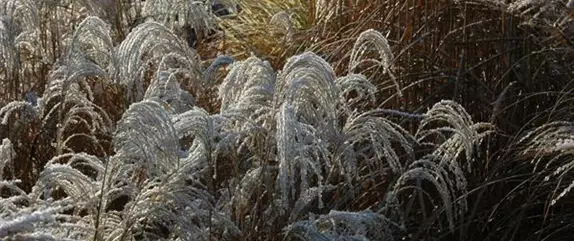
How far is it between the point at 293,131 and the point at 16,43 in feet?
5.64

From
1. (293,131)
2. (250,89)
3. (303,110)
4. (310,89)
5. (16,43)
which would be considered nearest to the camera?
(293,131)

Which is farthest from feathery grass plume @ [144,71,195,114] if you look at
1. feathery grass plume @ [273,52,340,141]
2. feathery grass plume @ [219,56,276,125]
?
feathery grass plume @ [273,52,340,141]

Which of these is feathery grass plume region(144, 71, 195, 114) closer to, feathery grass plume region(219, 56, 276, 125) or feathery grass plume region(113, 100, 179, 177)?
feathery grass plume region(219, 56, 276, 125)

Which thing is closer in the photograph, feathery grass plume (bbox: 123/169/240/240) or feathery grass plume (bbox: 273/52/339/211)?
feathery grass plume (bbox: 273/52/339/211)

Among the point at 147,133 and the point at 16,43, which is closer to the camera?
the point at 147,133

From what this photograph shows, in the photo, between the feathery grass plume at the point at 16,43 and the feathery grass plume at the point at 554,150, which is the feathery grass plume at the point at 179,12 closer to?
the feathery grass plume at the point at 16,43

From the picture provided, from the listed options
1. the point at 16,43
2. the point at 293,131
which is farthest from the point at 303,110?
the point at 16,43

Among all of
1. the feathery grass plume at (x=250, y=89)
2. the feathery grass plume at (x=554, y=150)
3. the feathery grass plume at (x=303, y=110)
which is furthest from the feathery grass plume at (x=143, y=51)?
the feathery grass plume at (x=554, y=150)

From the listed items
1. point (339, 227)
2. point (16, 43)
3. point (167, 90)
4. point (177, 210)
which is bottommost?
point (339, 227)

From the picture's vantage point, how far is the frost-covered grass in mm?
2799

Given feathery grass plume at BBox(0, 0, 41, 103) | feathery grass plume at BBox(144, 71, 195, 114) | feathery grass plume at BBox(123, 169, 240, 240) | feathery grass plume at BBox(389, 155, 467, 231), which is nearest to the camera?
feathery grass plume at BBox(123, 169, 240, 240)

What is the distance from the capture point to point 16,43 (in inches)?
157

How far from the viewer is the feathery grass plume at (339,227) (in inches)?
110

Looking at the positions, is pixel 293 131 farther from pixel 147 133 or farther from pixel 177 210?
pixel 177 210
